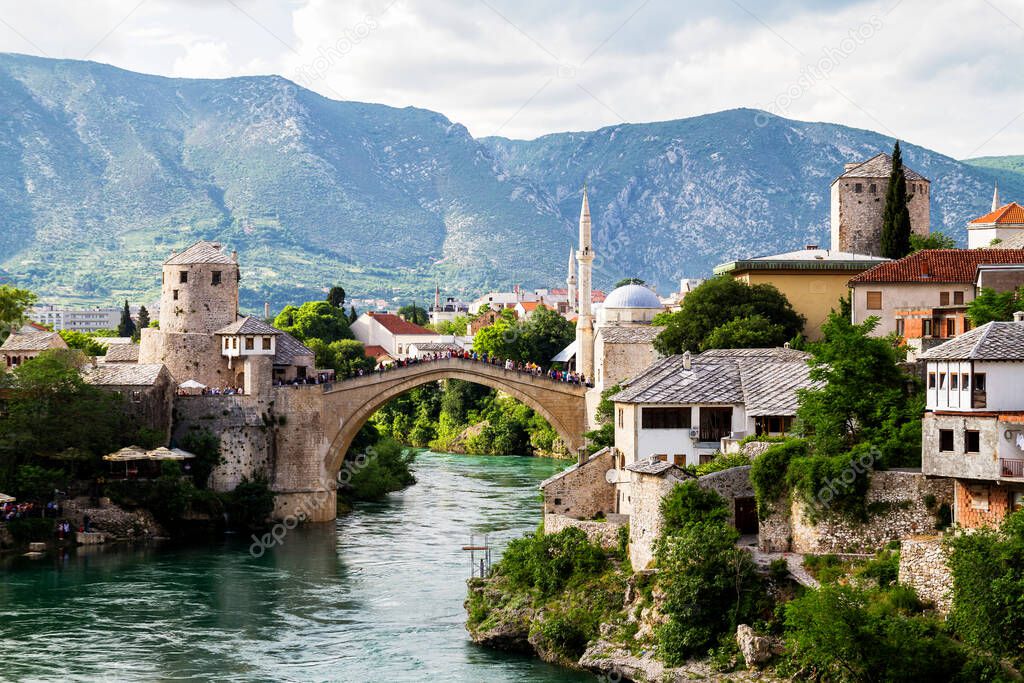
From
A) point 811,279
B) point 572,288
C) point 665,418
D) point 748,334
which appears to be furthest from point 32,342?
point 572,288

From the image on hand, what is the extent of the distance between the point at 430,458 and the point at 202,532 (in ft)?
115

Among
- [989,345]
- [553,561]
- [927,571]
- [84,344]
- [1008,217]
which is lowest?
[553,561]

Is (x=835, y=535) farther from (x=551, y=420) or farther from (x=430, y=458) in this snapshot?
(x=430, y=458)

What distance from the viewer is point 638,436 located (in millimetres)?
47656

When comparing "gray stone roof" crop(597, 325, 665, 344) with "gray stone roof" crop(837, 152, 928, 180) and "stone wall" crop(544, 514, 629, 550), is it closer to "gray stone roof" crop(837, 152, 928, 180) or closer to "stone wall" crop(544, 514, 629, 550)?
"gray stone roof" crop(837, 152, 928, 180)

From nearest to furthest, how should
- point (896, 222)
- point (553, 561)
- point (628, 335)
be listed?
point (553, 561), point (896, 222), point (628, 335)

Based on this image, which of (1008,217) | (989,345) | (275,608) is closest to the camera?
(989,345)

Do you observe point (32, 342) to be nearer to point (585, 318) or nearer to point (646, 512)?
point (585, 318)

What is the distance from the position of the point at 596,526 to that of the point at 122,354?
44.5 metres

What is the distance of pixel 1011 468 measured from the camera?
3444cm

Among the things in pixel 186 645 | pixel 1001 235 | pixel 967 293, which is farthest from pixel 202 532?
pixel 1001 235

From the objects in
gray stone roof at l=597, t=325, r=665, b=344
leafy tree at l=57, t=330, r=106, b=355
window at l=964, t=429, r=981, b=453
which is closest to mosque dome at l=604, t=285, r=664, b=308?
gray stone roof at l=597, t=325, r=665, b=344

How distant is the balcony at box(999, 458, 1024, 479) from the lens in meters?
34.2

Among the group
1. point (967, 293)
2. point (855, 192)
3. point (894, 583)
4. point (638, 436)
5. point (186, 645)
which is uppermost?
point (855, 192)
